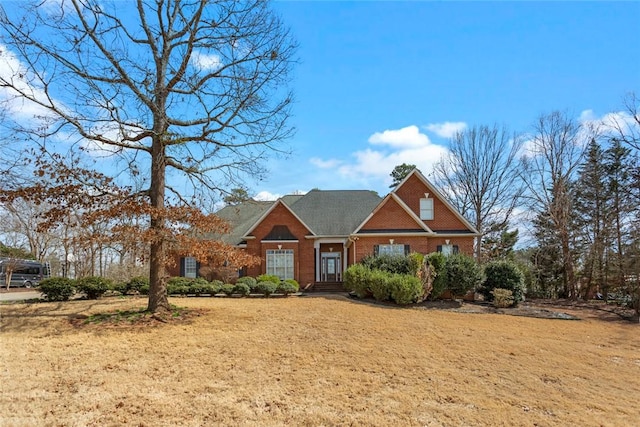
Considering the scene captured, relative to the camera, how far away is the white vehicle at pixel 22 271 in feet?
98.3

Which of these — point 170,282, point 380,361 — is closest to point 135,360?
point 380,361

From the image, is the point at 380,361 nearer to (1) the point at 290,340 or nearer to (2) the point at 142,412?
(1) the point at 290,340

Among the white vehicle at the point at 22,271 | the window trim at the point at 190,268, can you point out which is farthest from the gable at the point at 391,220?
the white vehicle at the point at 22,271

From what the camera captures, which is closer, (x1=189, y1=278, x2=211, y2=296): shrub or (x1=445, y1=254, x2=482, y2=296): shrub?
(x1=445, y1=254, x2=482, y2=296): shrub

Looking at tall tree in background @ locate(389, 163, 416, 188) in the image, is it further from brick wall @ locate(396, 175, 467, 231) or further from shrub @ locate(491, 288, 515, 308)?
shrub @ locate(491, 288, 515, 308)

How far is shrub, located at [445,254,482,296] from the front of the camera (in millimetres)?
17797

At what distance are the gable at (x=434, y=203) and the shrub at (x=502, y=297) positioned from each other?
Answer: 692cm

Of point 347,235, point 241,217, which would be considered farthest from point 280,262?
point 241,217

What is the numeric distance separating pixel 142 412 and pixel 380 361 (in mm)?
4721

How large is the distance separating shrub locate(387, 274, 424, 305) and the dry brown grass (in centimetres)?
320

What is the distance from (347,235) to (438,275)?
320 inches

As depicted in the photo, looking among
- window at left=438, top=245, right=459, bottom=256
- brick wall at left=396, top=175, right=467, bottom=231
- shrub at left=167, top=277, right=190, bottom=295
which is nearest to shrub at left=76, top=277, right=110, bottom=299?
shrub at left=167, top=277, right=190, bottom=295

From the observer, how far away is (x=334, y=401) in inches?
251

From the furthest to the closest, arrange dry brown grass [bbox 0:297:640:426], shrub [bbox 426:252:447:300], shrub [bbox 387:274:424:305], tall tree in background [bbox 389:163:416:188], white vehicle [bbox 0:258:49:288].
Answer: tall tree in background [bbox 389:163:416:188] → white vehicle [bbox 0:258:49:288] → shrub [bbox 426:252:447:300] → shrub [bbox 387:274:424:305] → dry brown grass [bbox 0:297:640:426]
